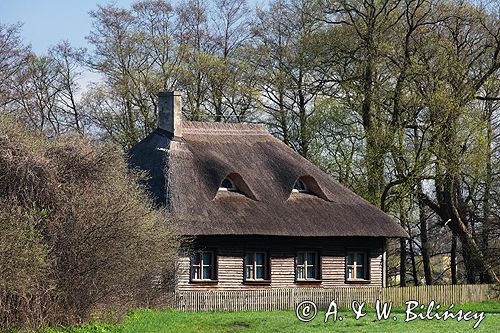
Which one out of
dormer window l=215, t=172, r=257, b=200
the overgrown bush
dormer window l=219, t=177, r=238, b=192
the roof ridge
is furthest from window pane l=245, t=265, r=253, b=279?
the overgrown bush

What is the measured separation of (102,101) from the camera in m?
50.5

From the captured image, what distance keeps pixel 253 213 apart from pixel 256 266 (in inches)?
89.3

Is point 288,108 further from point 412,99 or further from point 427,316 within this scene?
point 427,316

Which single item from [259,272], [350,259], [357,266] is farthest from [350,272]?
[259,272]

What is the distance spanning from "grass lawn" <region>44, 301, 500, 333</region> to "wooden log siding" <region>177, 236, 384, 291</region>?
17.9ft

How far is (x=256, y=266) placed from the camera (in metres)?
38.1

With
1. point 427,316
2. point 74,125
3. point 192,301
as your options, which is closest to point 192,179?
point 192,301

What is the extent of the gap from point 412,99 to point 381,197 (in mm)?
4421

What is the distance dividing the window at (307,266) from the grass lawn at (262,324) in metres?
7.90

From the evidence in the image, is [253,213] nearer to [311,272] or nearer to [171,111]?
[311,272]

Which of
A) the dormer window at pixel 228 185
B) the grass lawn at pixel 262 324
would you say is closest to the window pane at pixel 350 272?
the dormer window at pixel 228 185

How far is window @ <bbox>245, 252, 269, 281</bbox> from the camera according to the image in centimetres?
3781

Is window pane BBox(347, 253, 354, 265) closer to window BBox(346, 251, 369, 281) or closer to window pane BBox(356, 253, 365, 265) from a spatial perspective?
window BBox(346, 251, 369, 281)

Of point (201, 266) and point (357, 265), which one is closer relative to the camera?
point (201, 266)
